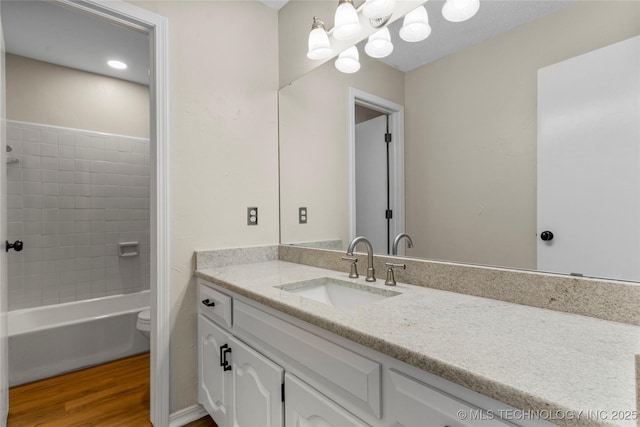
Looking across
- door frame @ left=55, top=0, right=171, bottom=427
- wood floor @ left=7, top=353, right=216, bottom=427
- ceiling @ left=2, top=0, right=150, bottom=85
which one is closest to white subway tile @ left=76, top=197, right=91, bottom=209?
ceiling @ left=2, top=0, right=150, bottom=85

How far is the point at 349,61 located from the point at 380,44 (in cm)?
20

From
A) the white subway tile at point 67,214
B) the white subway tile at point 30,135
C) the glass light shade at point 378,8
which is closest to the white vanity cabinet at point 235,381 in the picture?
the glass light shade at point 378,8

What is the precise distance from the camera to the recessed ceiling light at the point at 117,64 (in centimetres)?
252

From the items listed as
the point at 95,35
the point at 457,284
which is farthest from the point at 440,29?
the point at 95,35

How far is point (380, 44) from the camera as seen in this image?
1374 millimetres

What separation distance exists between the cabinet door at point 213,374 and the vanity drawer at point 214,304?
0.04 metres

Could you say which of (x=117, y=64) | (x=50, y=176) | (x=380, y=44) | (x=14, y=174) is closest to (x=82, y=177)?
(x=50, y=176)

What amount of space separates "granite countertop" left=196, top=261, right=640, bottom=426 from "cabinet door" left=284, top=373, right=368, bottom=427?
0.22m

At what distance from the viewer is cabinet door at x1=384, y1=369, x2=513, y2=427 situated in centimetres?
55

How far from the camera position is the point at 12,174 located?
2.34 metres

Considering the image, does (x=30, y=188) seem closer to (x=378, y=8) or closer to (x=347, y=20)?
(x=347, y=20)

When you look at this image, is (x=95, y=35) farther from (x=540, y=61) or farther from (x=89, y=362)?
(x=540, y=61)

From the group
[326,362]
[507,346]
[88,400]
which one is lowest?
[88,400]

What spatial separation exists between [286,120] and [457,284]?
1.36 metres
